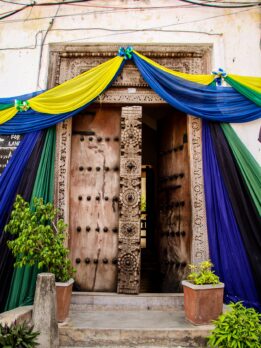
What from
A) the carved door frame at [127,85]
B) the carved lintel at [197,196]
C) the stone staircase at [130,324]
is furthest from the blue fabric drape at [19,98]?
the stone staircase at [130,324]

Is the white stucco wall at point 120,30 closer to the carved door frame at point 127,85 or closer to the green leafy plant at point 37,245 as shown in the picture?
the carved door frame at point 127,85

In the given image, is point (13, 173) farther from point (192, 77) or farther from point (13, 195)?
point (192, 77)

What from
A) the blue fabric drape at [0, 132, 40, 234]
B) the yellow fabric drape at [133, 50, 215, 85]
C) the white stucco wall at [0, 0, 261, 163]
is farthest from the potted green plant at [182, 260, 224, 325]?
the white stucco wall at [0, 0, 261, 163]

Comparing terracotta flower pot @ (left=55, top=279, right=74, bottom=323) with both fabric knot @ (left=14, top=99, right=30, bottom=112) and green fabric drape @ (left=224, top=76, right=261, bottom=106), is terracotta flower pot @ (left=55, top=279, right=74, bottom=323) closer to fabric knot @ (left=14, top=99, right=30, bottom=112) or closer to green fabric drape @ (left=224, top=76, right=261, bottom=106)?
fabric knot @ (left=14, top=99, right=30, bottom=112)

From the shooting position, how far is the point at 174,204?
391 centimetres

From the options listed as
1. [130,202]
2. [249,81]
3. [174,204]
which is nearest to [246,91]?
[249,81]

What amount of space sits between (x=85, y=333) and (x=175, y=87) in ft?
9.01

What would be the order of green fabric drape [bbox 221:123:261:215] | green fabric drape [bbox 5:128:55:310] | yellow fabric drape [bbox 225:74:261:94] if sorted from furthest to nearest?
yellow fabric drape [bbox 225:74:261:94] → green fabric drape [bbox 221:123:261:215] → green fabric drape [bbox 5:128:55:310]

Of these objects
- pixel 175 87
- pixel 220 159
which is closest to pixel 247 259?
pixel 220 159

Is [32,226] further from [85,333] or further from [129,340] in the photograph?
[129,340]

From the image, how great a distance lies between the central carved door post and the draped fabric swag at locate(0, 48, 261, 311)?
0.50 metres

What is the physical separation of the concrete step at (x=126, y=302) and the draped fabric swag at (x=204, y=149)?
53 centimetres

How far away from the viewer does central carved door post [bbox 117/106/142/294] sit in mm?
3330

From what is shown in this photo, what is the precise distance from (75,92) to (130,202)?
1457mm
